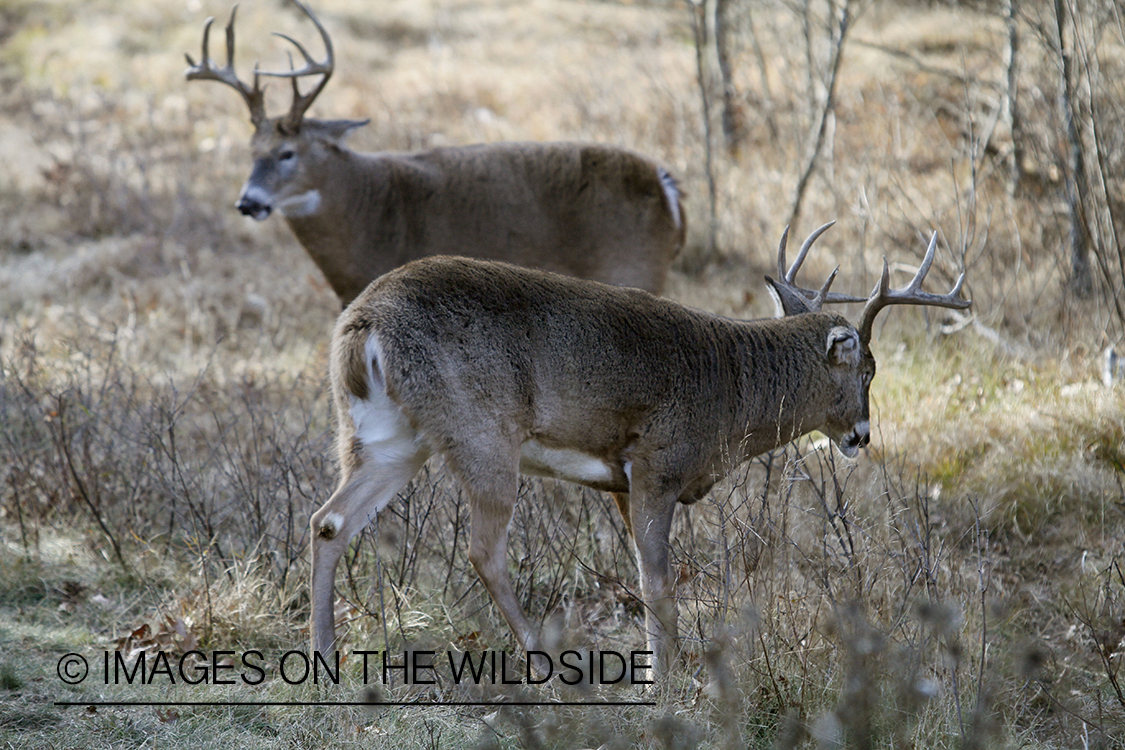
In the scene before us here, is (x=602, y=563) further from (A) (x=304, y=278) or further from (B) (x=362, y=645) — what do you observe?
(A) (x=304, y=278)

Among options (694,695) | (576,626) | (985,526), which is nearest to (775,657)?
(694,695)

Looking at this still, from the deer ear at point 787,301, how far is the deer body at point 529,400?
1.76ft

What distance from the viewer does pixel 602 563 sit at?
5.22 metres

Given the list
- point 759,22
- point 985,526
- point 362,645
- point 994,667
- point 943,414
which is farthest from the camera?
point 759,22

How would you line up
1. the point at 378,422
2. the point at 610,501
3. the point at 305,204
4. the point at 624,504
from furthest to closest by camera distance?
the point at 305,204
the point at 610,501
the point at 624,504
the point at 378,422

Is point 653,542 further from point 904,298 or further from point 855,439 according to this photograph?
point 904,298

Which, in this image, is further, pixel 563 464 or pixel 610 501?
pixel 610 501

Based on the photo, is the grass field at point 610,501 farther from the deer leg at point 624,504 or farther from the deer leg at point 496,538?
the deer leg at point 624,504

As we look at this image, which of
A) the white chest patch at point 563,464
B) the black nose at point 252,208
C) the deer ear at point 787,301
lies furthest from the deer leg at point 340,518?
the black nose at point 252,208

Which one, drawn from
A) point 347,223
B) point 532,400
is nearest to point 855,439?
point 532,400

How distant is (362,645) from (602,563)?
4.21 feet

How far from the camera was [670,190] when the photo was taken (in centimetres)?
817

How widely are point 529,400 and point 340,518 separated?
853 mm

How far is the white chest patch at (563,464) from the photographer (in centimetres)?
416
